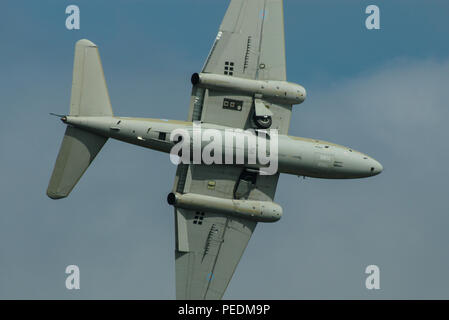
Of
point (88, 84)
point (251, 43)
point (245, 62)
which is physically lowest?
point (88, 84)

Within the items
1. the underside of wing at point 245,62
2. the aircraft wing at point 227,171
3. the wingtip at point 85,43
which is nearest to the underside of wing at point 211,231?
the aircraft wing at point 227,171

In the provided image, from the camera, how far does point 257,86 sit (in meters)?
54.0

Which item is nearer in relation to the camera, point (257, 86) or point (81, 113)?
point (81, 113)

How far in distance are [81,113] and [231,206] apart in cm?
1176

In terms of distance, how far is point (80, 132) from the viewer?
52062mm

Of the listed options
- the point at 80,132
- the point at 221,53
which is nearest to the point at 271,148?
the point at 221,53

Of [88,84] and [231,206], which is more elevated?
[88,84]

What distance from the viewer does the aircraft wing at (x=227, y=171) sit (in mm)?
54031

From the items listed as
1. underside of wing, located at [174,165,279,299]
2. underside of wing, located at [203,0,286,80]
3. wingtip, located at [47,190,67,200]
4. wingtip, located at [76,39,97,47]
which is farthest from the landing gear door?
wingtip, located at [47,190,67,200]

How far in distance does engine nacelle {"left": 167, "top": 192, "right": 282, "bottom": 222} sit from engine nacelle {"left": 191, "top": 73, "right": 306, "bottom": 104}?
7267 mm

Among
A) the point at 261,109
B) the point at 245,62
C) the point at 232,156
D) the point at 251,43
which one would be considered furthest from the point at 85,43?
the point at 261,109

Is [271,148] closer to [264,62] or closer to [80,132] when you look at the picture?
[264,62]

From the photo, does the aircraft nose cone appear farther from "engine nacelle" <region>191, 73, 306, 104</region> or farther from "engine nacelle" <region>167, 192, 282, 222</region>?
"engine nacelle" <region>167, 192, 282, 222</region>

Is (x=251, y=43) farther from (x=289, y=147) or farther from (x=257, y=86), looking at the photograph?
(x=289, y=147)
